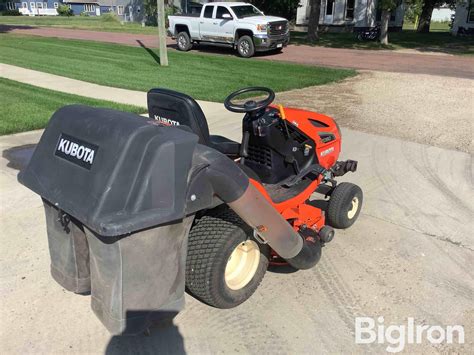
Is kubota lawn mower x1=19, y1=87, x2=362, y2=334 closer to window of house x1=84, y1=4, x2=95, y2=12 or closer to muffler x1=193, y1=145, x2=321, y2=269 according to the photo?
muffler x1=193, y1=145, x2=321, y2=269

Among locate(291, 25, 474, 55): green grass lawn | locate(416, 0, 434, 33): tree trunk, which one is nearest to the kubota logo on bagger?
locate(291, 25, 474, 55): green grass lawn

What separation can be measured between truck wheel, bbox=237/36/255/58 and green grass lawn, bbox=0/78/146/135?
8.64m

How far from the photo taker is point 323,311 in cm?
298

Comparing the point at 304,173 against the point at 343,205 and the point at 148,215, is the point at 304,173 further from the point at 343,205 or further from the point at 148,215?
the point at 148,215

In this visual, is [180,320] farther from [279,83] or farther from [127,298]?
[279,83]

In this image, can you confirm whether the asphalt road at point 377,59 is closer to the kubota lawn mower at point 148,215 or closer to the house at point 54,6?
the kubota lawn mower at point 148,215

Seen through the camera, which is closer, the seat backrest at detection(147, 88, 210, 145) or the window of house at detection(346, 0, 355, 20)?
the seat backrest at detection(147, 88, 210, 145)

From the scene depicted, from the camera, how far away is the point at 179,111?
304 cm

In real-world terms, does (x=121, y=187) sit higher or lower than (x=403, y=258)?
higher

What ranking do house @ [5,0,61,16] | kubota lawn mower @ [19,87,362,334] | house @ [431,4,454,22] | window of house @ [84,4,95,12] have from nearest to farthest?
kubota lawn mower @ [19,87,362,334] < house @ [431,4,454,22] < house @ [5,0,61,16] < window of house @ [84,4,95,12]

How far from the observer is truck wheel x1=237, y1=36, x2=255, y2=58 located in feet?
53.8

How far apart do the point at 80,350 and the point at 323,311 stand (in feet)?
5.05

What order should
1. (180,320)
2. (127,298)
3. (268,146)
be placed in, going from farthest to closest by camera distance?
1. (268,146)
2. (180,320)
3. (127,298)

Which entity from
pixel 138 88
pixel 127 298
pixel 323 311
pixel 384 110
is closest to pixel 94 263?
pixel 127 298
